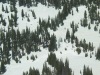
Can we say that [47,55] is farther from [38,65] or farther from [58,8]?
[58,8]

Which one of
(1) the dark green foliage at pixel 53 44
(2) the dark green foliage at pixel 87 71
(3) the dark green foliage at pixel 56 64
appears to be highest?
(1) the dark green foliage at pixel 53 44

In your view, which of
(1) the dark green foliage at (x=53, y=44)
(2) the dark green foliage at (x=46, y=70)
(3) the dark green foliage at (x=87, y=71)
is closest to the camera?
(3) the dark green foliage at (x=87, y=71)

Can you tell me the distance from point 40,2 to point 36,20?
1270 centimetres

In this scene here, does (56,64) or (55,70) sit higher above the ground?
(56,64)

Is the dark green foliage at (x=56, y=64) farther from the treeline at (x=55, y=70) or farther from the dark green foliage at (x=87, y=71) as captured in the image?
the dark green foliage at (x=87, y=71)

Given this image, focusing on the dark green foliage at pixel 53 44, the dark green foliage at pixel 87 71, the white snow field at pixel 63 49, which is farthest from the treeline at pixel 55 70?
the dark green foliage at pixel 53 44

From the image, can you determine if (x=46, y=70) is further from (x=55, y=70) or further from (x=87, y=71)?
(x=87, y=71)

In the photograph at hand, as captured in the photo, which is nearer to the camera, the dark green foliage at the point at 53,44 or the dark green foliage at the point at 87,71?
the dark green foliage at the point at 87,71

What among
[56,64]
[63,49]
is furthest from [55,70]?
[63,49]

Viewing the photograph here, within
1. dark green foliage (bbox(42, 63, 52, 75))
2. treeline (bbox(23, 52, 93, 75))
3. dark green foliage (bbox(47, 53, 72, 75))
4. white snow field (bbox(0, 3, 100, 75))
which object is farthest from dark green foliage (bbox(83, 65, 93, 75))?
dark green foliage (bbox(42, 63, 52, 75))

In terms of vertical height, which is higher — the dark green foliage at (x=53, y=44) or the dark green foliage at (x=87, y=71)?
the dark green foliage at (x=53, y=44)

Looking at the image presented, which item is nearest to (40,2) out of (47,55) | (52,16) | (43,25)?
(52,16)

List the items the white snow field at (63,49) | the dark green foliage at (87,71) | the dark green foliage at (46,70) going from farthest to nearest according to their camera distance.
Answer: the white snow field at (63,49)
the dark green foliage at (46,70)
the dark green foliage at (87,71)

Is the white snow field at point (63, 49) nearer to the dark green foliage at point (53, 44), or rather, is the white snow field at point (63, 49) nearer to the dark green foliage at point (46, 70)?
the dark green foliage at point (53, 44)
